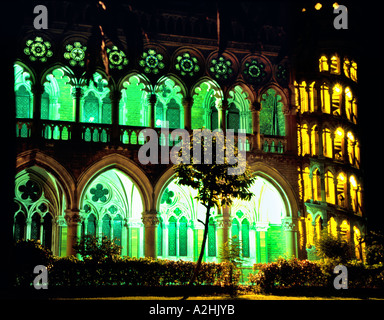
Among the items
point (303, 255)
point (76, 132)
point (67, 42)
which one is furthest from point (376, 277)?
point (67, 42)

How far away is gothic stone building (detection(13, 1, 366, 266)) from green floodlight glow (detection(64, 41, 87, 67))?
0.05 meters

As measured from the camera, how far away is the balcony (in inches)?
941

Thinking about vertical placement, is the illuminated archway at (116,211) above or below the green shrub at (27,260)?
above

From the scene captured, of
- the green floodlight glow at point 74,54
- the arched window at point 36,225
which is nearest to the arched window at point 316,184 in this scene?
the green floodlight glow at point 74,54

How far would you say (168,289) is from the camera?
20953 millimetres

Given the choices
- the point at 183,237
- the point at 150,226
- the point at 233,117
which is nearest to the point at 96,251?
the point at 150,226

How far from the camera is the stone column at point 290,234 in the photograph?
85.3 feet

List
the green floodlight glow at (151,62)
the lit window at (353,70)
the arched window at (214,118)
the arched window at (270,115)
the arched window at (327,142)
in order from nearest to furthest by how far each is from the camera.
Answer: the green floodlight glow at (151,62) < the arched window at (327,142) < the arched window at (214,118) < the arched window at (270,115) < the lit window at (353,70)

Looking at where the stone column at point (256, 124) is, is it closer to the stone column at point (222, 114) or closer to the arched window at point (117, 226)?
the stone column at point (222, 114)

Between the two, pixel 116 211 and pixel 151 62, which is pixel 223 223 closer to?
pixel 116 211

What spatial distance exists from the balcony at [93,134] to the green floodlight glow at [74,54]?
2.48 metres

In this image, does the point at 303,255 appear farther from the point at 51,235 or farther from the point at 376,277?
the point at 51,235

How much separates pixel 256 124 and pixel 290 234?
495 centimetres
